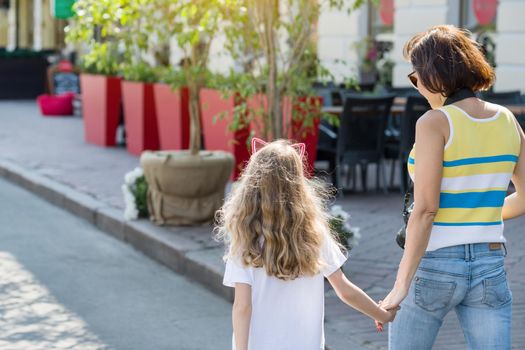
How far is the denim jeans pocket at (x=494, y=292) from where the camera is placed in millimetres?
3430

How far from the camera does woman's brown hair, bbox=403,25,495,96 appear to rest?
340 cm

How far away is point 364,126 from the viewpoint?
1098cm

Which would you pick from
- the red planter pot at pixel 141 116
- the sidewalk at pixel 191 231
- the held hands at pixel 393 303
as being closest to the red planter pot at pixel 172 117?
the red planter pot at pixel 141 116

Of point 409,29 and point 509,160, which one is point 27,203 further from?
point 509,160

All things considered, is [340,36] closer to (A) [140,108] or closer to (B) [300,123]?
(A) [140,108]

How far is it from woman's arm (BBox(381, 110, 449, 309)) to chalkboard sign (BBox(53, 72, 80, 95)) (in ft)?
78.4

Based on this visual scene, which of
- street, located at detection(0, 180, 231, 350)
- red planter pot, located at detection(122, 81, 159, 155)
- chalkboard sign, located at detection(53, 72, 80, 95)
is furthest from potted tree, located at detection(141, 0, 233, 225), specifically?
chalkboard sign, located at detection(53, 72, 80, 95)

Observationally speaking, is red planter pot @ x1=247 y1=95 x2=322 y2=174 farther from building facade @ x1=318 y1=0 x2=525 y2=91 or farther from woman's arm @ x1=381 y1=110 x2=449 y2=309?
woman's arm @ x1=381 y1=110 x2=449 y2=309

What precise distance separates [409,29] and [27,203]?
6853 mm

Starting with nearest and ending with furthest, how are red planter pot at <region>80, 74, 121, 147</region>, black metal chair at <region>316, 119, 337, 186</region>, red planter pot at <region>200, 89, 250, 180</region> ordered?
1. black metal chair at <region>316, 119, 337, 186</region>
2. red planter pot at <region>200, 89, 250, 180</region>
3. red planter pot at <region>80, 74, 121, 147</region>

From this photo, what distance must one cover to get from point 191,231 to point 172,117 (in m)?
5.12

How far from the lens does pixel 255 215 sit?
3.34 metres

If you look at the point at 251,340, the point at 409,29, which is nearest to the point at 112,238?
the point at 251,340

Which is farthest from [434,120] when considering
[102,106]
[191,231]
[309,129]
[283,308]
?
[102,106]
